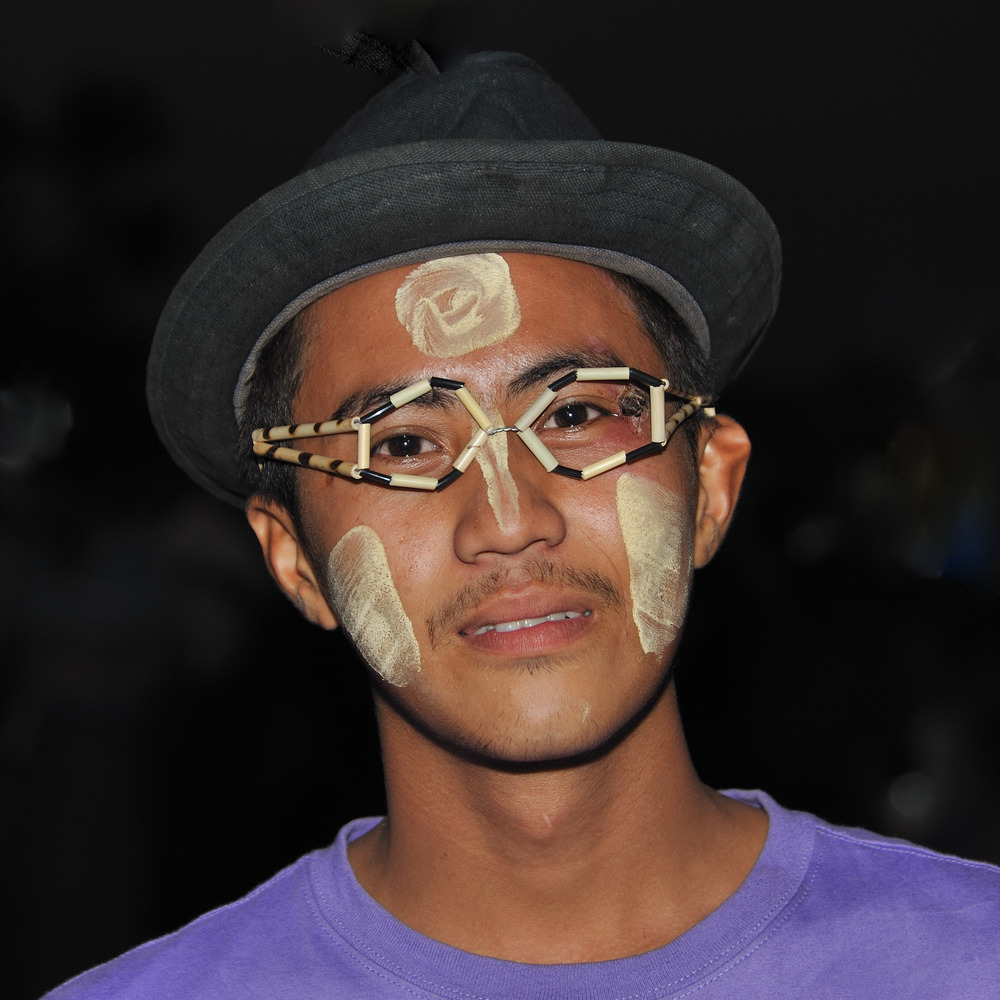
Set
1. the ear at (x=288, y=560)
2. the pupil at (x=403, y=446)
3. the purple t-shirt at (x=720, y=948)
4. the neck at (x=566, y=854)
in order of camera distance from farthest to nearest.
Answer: the ear at (x=288, y=560), the pupil at (x=403, y=446), the neck at (x=566, y=854), the purple t-shirt at (x=720, y=948)

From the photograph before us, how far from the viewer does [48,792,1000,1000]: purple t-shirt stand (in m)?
2.08

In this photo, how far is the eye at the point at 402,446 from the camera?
2.32 metres

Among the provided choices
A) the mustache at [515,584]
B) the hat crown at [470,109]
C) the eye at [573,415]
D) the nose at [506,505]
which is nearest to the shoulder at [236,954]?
the mustache at [515,584]

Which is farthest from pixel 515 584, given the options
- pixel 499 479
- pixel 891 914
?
pixel 891 914

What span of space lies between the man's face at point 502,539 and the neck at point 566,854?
6.1 inches

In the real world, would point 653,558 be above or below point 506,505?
below

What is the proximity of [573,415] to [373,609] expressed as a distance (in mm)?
568

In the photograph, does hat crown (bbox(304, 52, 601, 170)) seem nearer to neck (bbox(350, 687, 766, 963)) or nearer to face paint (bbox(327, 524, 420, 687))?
face paint (bbox(327, 524, 420, 687))

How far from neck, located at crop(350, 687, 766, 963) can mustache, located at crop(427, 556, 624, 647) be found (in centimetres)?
30

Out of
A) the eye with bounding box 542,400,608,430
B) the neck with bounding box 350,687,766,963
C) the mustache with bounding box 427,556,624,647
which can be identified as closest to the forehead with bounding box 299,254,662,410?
the eye with bounding box 542,400,608,430

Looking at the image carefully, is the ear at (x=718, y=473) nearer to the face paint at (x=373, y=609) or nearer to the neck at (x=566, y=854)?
the neck at (x=566, y=854)

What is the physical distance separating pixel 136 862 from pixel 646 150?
4912 millimetres

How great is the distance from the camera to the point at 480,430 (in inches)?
87.8

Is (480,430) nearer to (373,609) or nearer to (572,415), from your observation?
(572,415)
